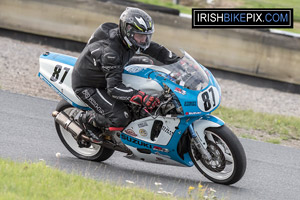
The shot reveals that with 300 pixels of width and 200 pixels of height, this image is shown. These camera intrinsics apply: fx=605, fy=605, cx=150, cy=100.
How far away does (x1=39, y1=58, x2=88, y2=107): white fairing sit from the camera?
7.41 m

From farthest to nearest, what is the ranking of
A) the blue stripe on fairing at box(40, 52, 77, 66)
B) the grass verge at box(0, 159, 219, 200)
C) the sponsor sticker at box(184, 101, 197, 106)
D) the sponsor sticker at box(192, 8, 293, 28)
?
the sponsor sticker at box(192, 8, 293, 28) → the blue stripe on fairing at box(40, 52, 77, 66) → the sponsor sticker at box(184, 101, 197, 106) → the grass verge at box(0, 159, 219, 200)

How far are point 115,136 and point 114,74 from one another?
90cm

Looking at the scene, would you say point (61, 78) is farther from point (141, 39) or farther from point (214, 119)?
point (214, 119)

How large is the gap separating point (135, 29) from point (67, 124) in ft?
5.23

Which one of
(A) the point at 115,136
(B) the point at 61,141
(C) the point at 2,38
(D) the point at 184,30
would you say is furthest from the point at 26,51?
(A) the point at 115,136

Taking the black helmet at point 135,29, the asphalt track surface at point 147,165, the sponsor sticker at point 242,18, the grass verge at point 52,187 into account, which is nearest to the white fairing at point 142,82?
the black helmet at point 135,29

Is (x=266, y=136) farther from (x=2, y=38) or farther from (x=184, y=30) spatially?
(x=2, y=38)

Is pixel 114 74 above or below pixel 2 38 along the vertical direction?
above

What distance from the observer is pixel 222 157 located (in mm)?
6621

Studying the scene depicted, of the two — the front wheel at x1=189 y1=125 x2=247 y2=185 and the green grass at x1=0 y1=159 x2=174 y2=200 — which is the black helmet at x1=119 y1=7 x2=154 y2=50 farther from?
the green grass at x1=0 y1=159 x2=174 y2=200

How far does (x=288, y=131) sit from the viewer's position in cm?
1035

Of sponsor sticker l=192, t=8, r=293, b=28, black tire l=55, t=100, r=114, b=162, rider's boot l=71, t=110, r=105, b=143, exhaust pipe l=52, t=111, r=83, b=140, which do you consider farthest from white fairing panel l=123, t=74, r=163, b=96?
sponsor sticker l=192, t=8, r=293, b=28

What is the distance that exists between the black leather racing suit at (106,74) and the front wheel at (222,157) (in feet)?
3.09

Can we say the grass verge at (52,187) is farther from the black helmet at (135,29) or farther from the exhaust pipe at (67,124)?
the black helmet at (135,29)
